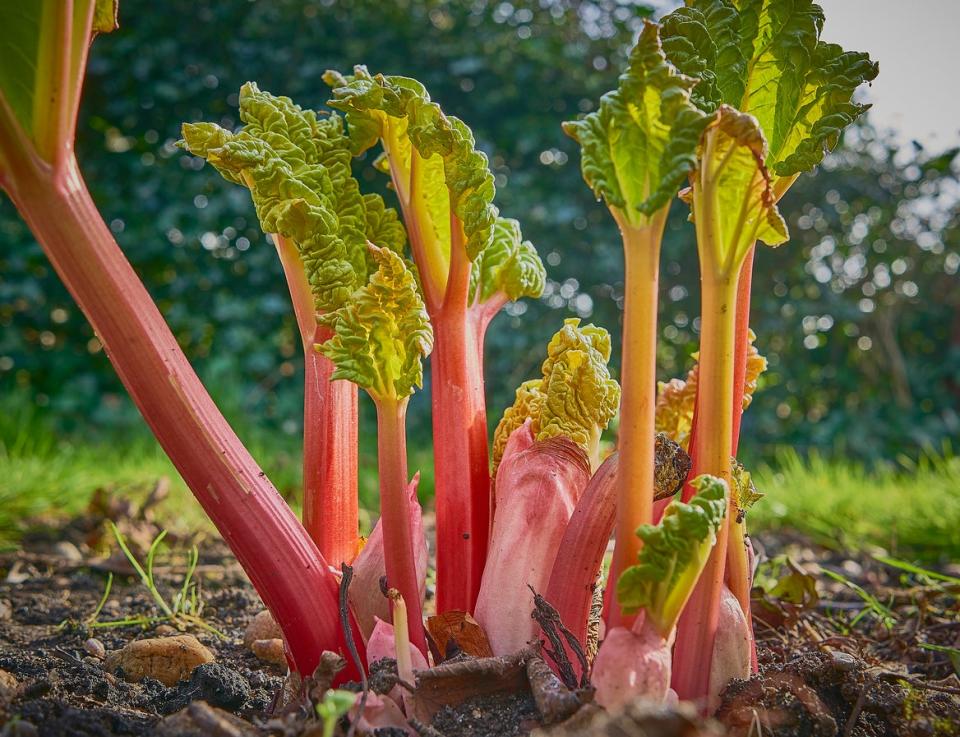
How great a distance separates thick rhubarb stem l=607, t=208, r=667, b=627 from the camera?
102 cm

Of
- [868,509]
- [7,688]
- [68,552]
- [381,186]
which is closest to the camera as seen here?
[7,688]

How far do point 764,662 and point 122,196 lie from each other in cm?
466

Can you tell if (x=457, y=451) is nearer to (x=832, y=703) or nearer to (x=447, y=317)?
(x=447, y=317)

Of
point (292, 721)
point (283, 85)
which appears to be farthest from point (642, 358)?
point (283, 85)

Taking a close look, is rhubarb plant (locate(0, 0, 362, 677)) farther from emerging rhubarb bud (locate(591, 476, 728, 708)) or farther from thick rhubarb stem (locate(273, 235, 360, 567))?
emerging rhubarb bud (locate(591, 476, 728, 708))

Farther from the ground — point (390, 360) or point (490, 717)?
point (390, 360)

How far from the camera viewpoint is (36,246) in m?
4.95

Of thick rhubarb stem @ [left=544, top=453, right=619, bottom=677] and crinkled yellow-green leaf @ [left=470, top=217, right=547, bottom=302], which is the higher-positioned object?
crinkled yellow-green leaf @ [left=470, top=217, right=547, bottom=302]

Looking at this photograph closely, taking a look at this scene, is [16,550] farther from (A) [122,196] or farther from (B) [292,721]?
(A) [122,196]

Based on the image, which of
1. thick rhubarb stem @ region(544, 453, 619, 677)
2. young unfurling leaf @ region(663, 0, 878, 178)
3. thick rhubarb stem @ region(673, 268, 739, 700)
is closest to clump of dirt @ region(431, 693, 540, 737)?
thick rhubarb stem @ region(544, 453, 619, 677)

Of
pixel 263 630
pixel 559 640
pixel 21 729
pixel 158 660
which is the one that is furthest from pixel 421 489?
pixel 21 729

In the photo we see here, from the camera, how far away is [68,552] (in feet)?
8.29

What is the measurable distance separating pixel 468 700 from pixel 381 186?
3.88m

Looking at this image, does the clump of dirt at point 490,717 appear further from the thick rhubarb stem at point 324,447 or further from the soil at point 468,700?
the thick rhubarb stem at point 324,447
